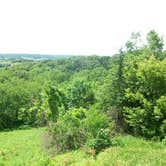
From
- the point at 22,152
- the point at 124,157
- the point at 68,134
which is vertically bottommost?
the point at 22,152

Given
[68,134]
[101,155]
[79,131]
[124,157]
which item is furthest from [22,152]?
[124,157]

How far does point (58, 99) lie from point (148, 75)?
21047mm

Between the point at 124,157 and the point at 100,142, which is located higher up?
the point at 124,157

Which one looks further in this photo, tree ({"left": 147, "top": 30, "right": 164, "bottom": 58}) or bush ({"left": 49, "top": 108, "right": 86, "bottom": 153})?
tree ({"left": 147, "top": 30, "right": 164, "bottom": 58})

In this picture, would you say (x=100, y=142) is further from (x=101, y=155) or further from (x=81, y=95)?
(x=81, y=95)

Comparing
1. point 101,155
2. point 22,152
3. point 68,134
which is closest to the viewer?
point 101,155

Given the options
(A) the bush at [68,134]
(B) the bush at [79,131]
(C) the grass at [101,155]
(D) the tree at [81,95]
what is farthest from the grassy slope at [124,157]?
(D) the tree at [81,95]

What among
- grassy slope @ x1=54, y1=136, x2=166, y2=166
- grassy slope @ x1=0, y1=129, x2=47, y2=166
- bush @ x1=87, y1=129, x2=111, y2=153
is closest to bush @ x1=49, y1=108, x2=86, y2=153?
grassy slope @ x1=0, y1=129, x2=47, y2=166

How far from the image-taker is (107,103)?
122 feet

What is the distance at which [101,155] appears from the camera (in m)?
25.2

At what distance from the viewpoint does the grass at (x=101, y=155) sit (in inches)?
902

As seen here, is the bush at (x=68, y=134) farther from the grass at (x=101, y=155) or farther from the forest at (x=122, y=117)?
the grass at (x=101, y=155)

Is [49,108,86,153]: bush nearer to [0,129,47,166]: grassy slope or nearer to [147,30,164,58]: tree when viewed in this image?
[0,129,47,166]: grassy slope

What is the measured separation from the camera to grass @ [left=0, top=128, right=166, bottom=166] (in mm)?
22922
